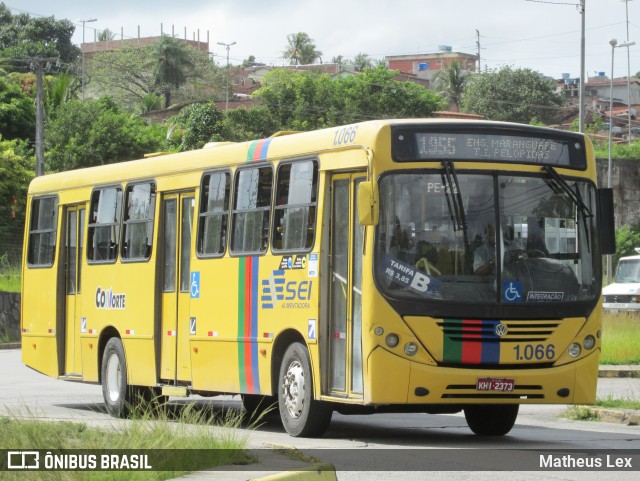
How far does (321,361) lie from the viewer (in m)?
13.7

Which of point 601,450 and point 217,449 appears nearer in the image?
point 217,449

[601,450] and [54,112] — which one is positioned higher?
[54,112]

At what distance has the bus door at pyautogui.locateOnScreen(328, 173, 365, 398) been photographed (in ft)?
44.0

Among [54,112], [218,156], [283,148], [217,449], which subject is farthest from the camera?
[54,112]

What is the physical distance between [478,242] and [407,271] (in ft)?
2.48

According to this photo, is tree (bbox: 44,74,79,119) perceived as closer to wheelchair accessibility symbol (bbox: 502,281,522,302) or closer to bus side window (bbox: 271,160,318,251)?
bus side window (bbox: 271,160,318,251)

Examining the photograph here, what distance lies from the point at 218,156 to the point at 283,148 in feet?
5.19

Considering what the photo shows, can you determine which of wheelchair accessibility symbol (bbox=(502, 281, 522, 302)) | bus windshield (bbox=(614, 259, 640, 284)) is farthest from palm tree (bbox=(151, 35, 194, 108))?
wheelchair accessibility symbol (bbox=(502, 281, 522, 302))

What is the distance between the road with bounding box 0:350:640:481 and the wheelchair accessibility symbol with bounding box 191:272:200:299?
1.77 metres

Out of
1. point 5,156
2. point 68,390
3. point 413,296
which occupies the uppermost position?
point 5,156

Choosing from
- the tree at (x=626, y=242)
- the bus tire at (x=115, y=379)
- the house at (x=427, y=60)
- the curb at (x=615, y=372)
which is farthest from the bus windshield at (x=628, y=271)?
the house at (x=427, y=60)

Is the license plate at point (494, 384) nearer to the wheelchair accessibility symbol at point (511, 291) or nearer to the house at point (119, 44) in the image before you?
the wheelchair accessibility symbol at point (511, 291)

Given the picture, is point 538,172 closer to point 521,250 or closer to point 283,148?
point 521,250

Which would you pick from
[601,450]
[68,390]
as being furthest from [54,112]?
[601,450]
